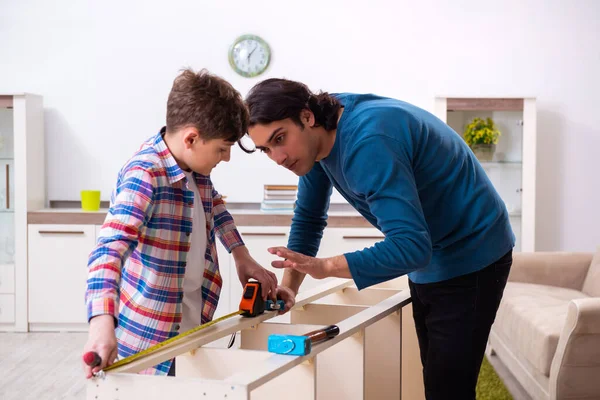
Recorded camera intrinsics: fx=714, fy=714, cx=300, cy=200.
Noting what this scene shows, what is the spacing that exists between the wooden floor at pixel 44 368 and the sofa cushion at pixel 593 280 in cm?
65

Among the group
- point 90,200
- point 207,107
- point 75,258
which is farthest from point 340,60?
point 207,107

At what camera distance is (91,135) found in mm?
5242

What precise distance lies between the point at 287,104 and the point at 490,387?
2361 mm

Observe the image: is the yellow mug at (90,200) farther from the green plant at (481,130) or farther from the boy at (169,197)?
the boy at (169,197)

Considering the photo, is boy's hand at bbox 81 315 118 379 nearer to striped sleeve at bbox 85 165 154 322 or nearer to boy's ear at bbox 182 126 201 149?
striped sleeve at bbox 85 165 154 322

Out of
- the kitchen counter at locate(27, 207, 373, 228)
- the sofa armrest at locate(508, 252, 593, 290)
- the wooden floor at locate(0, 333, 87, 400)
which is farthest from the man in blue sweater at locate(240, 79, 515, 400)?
the kitchen counter at locate(27, 207, 373, 228)

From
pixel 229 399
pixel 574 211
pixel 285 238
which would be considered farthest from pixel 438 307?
pixel 574 211

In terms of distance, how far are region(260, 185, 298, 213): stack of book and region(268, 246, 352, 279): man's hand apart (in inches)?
125

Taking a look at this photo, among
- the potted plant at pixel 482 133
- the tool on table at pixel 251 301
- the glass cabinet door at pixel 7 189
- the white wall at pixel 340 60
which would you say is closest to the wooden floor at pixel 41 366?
the glass cabinet door at pixel 7 189

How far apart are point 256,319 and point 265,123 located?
50 cm

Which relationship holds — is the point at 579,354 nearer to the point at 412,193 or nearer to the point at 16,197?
the point at 412,193

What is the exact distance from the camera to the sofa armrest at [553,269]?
13.7 ft

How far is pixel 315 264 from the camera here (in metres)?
1.64

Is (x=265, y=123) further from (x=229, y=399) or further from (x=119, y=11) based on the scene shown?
(x=119, y=11)
